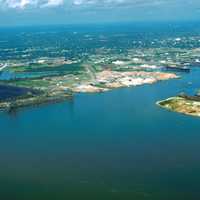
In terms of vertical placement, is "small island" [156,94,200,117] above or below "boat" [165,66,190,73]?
above

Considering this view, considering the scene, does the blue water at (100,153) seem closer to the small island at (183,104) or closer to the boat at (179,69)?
the small island at (183,104)

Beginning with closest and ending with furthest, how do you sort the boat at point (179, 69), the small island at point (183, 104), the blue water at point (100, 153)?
the blue water at point (100, 153), the small island at point (183, 104), the boat at point (179, 69)

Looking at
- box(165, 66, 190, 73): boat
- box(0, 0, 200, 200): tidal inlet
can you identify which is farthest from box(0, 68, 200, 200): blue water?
box(165, 66, 190, 73): boat

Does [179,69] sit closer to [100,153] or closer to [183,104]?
[183,104]

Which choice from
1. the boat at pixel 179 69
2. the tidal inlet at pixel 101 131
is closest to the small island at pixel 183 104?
the tidal inlet at pixel 101 131

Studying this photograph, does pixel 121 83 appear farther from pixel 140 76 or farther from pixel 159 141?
pixel 159 141

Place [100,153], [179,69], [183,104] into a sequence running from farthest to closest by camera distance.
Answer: [179,69] < [183,104] < [100,153]

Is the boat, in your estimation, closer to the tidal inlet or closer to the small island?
the tidal inlet

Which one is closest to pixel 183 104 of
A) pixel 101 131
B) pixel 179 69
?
pixel 101 131
